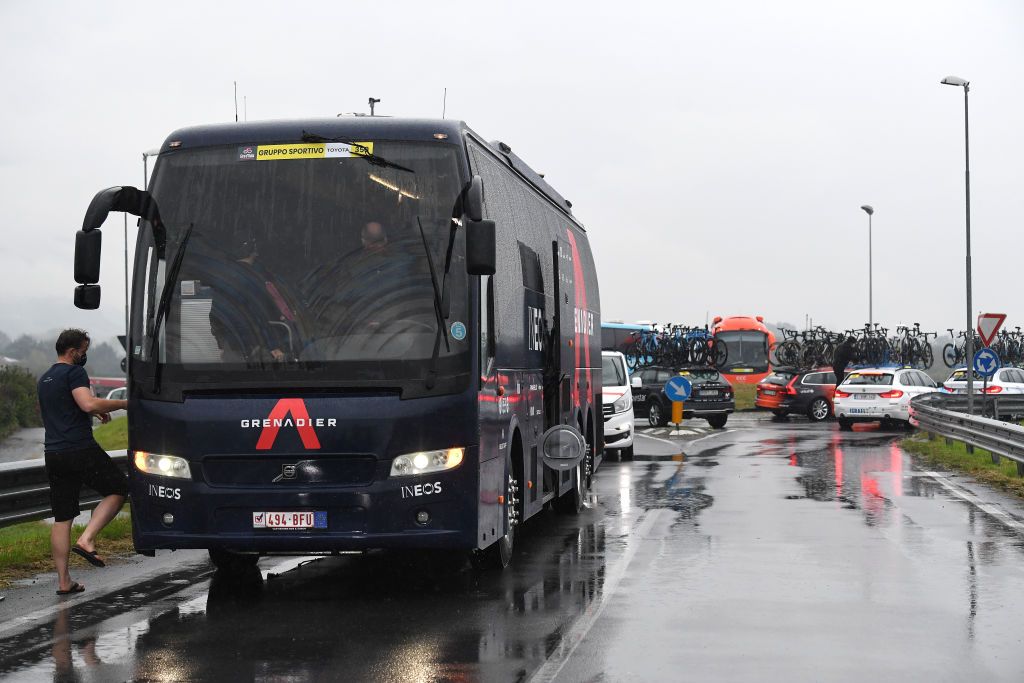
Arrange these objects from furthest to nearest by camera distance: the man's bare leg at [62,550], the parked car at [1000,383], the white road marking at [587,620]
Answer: the parked car at [1000,383], the man's bare leg at [62,550], the white road marking at [587,620]

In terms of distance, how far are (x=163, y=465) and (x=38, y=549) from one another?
138 inches

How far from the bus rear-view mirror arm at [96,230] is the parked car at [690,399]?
29065 millimetres

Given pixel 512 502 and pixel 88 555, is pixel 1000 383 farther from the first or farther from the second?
pixel 88 555

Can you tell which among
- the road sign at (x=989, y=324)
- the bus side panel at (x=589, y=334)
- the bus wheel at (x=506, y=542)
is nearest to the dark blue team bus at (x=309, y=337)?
the bus wheel at (x=506, y=542)

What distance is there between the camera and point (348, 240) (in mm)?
9812

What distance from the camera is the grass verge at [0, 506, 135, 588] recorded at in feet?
38.7

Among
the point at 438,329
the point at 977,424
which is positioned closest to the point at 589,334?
the point at 438,329

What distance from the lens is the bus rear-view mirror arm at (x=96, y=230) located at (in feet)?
31.4

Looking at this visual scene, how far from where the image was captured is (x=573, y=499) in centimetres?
1616

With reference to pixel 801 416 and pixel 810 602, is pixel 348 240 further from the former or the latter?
pixel 801 416

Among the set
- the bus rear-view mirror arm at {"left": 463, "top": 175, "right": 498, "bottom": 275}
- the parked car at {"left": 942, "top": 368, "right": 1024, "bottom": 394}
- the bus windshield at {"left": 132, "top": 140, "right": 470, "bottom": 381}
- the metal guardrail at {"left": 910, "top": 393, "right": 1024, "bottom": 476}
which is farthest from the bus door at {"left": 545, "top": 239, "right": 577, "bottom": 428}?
the parked car at {"left": 942, "top": 368, "right": 1024, "bottom": 394}

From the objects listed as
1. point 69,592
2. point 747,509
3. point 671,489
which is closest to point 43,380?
point 69,592

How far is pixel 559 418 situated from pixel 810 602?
15.7 ft

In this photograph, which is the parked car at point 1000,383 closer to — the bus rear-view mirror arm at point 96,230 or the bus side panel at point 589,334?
the bus side panel at point 589,334
